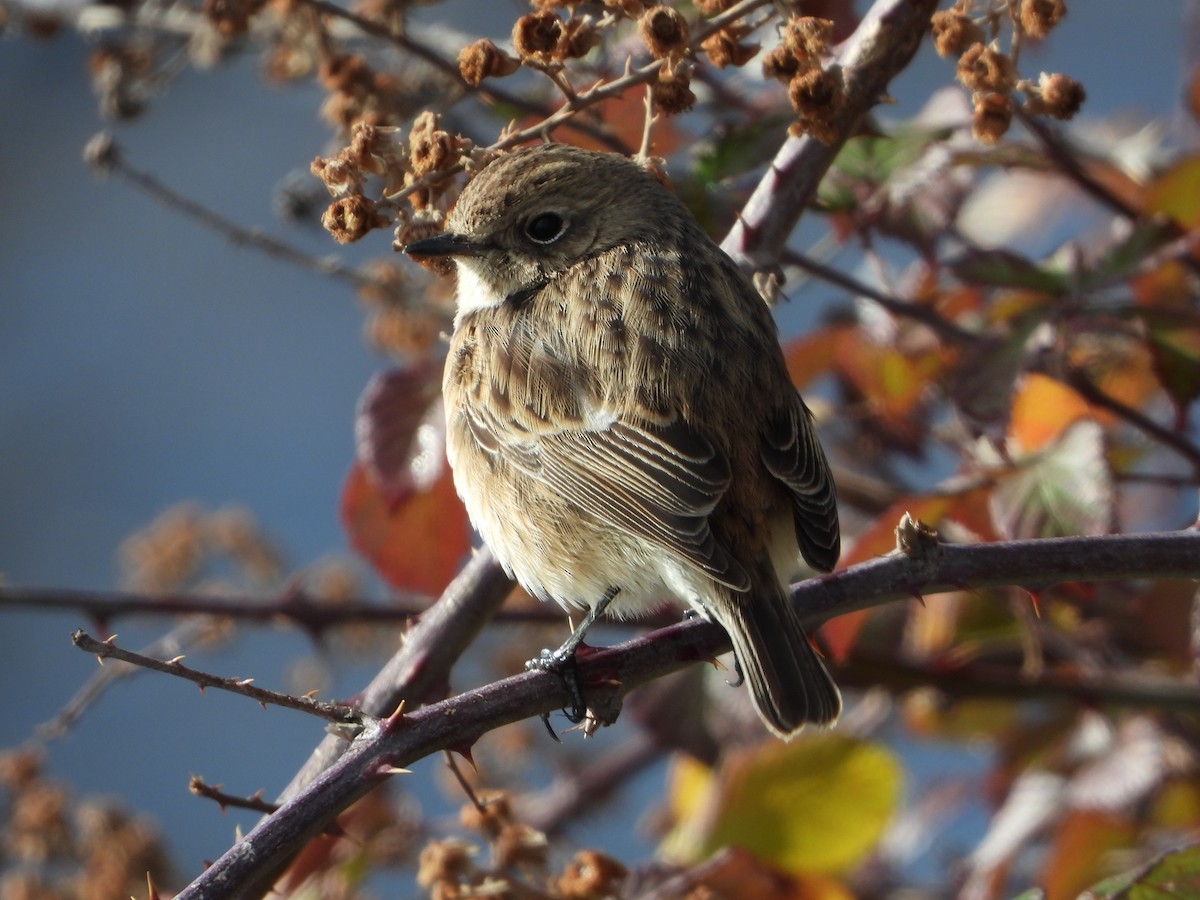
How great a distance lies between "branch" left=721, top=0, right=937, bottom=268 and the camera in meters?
2.84

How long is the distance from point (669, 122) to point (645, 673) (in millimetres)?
1817

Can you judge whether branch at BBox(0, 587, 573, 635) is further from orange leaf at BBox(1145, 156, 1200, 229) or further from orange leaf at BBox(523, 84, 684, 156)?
orange leaf at BBox(1145, 156, 1200, 229)

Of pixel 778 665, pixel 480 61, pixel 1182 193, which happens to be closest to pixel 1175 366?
pixel 1182 193

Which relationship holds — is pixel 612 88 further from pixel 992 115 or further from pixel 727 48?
pixel 992 115

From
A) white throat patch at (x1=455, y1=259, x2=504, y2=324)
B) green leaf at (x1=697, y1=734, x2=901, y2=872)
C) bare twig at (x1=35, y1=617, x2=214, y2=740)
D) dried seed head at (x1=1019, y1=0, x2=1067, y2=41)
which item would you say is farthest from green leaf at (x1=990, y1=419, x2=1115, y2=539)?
bare twig at (x1=35, y1=617, x2=214, y2=740)

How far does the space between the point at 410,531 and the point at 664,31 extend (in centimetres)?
152

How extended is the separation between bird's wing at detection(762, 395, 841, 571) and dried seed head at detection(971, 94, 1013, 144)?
765mm

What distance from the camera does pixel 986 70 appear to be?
271 centimetres

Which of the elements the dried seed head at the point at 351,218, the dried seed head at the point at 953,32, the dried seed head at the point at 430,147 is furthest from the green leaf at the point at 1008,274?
the dried seed head at the point at 351,218

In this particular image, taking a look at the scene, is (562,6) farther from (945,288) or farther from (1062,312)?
(945,288)

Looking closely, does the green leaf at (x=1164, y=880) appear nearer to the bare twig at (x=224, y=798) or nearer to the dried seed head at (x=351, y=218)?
the bare twig at (x=224, y=798)

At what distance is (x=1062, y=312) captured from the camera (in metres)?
3.26

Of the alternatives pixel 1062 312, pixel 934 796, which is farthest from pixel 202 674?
pixel 934 796

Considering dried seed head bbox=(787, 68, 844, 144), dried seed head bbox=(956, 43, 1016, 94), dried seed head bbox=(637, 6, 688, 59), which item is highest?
dried seed head bbox=(637, 6, 688, 59)
